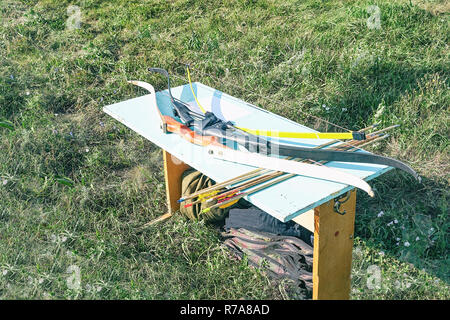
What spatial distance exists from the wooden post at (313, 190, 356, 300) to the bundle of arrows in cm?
19

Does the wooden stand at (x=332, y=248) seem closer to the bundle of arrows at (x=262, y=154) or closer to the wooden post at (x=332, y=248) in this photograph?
the wooden post at (x=332, y=248)

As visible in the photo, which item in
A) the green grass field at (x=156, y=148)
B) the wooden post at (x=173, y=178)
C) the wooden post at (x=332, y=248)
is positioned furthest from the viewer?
the wooden post at (x=173, y=178)

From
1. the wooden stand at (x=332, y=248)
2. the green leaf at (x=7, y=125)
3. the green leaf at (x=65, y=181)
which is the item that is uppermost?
the wooden stand at (x=332, y=248)

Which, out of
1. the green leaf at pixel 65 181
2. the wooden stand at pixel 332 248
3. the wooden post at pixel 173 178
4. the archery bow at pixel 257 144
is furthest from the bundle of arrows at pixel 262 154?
the green leaf at pixel 65 181

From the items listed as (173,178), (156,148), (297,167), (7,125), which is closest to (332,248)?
(297,167)

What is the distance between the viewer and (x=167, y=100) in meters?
3.47

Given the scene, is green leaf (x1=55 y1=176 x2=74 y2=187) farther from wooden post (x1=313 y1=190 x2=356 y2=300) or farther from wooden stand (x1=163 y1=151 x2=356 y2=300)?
wooden post (x1=313 y1=190 x2=356 y2=300)

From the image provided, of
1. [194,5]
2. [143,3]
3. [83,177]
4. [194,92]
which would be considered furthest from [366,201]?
[143,3]

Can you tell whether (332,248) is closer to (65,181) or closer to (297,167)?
(297,167)

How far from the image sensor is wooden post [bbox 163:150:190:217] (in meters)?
3.71

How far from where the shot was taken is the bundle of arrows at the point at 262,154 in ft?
7.76

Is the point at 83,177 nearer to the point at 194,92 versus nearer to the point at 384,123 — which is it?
the point at 194,92

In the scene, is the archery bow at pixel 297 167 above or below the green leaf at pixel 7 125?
above

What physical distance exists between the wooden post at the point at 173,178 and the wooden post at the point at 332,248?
1555mm
